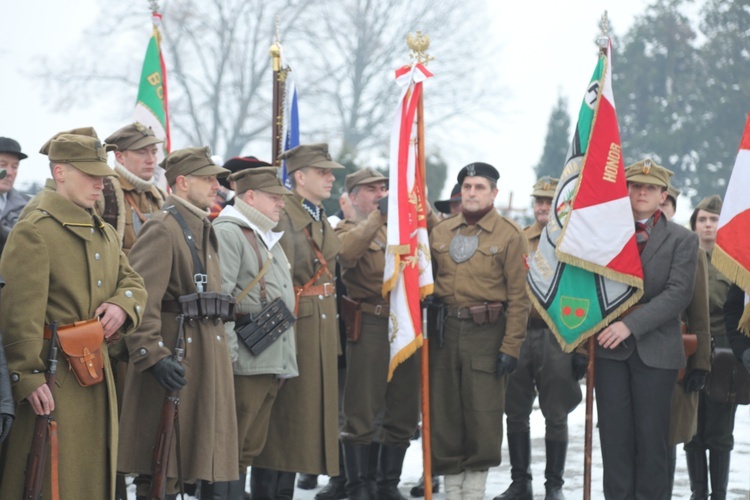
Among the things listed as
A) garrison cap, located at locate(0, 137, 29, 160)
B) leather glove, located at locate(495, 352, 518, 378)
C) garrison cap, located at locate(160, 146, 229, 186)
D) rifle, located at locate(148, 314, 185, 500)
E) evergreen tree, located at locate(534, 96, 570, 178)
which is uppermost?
evergreen tree, located at locate(534, 96, 570, 178)

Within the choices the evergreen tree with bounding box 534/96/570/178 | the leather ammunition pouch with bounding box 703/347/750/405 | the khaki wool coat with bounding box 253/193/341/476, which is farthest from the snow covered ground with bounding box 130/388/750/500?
the evergreen tree with bounding box 534/96/570/178

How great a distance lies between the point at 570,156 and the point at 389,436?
235cm

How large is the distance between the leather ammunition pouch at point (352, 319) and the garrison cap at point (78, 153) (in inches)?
120

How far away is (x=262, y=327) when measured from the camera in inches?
258

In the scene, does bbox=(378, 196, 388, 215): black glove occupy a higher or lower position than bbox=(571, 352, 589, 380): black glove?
higher

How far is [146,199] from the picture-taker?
7.19 m

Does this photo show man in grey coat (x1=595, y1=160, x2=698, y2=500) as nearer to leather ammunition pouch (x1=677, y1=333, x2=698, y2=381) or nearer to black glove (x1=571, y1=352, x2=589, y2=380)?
leather ammunition pouch (x1=677, y1=333, x2=698, y2=381)

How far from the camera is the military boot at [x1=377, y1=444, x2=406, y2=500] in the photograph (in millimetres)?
7969

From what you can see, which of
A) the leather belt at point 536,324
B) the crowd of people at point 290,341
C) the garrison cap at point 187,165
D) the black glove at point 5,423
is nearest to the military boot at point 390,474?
the crowd of people at point 290,341

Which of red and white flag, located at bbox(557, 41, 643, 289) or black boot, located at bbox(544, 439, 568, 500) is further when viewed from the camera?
black boot, located at bbox(544, 439, 568, 500)

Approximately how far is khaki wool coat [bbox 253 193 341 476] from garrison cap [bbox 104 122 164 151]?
0.98 meters

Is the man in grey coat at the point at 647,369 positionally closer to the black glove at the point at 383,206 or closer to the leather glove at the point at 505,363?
the leather glove at the point at 505,363

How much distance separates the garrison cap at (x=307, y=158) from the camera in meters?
7.45

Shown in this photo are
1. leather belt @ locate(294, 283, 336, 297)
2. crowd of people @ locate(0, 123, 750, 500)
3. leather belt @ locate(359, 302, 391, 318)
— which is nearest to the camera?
crowd of people @ locate(0, 123, 750, 500)
